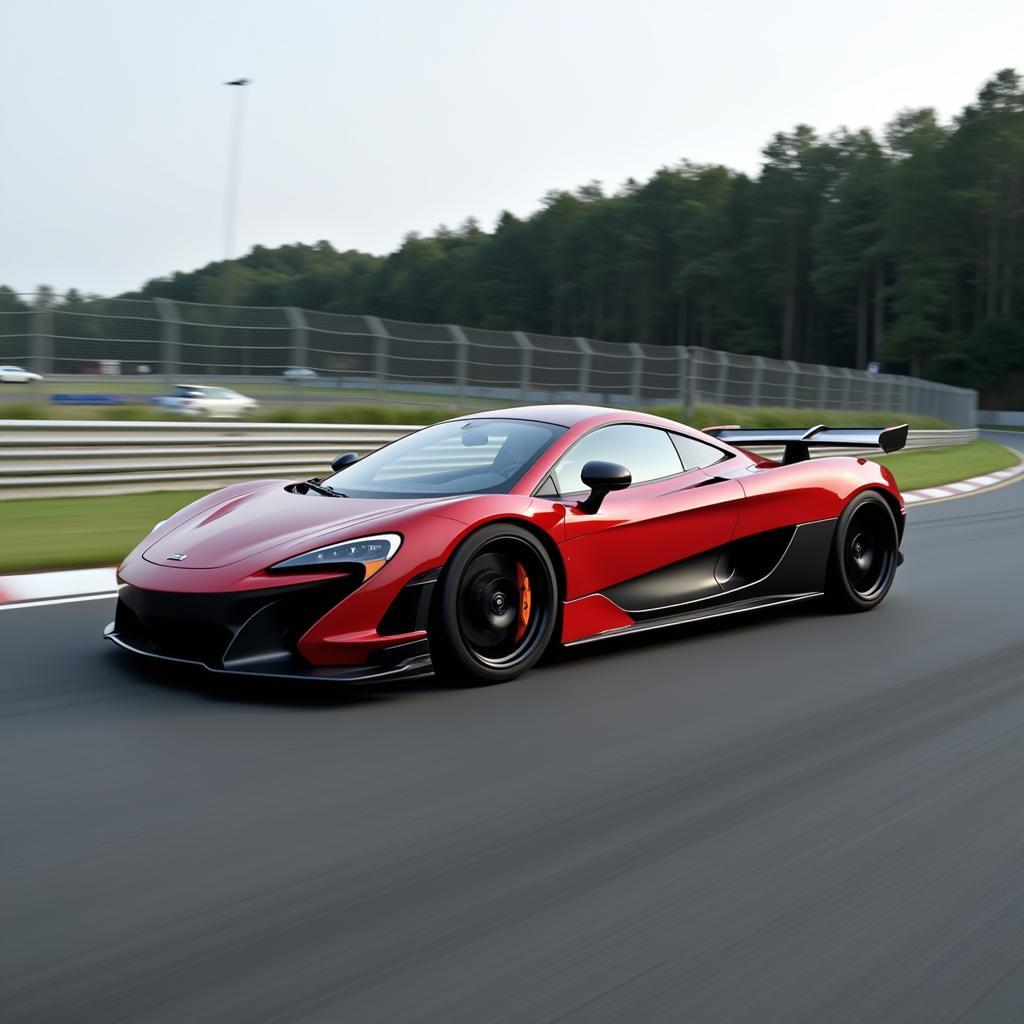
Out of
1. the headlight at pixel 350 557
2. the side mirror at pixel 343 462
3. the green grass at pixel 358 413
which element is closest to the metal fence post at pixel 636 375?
the green grass at pixel 358 413

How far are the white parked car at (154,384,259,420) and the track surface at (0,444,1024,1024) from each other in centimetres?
728

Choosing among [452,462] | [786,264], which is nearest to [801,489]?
[452,462]

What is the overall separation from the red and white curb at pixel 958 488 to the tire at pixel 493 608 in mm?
9867

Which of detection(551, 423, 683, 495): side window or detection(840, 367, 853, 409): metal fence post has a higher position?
detection(840, 367, 853, 409): metal fence post

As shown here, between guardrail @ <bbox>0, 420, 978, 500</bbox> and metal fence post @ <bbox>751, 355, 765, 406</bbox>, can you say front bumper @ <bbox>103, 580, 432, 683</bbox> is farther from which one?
metal fence post @ <bbox>751, 355, 765, 406</bbox>

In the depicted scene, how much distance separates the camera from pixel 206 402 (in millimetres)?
12727

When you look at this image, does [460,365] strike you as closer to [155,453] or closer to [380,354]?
[380,354]

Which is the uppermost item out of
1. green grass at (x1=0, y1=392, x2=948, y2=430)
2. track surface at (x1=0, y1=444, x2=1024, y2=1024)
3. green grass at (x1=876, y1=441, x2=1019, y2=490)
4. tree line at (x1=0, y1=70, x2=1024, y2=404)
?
tree line at (x1=0, y1=70, x2=1024, y2=404)

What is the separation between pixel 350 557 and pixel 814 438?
3.26m

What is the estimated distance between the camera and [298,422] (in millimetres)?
13859

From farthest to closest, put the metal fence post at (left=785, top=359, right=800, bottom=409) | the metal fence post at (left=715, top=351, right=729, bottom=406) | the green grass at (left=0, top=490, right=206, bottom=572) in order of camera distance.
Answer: the metal fence post at (left=785, top=359, right=800, bottom=409) < the metal fence post at (left=715, top=351, right=729, bottom=406) < the green grass at (left=0, top=490, right=206, bottom=572)

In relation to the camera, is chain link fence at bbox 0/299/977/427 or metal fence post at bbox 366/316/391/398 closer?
chain link fence at bbox 0/299/977/427

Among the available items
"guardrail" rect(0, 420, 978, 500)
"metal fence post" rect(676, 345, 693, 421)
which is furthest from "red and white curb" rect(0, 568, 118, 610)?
"metal fence post" rect(676, 345, 693, 421)

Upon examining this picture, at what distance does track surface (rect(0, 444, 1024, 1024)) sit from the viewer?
7.96 feet
